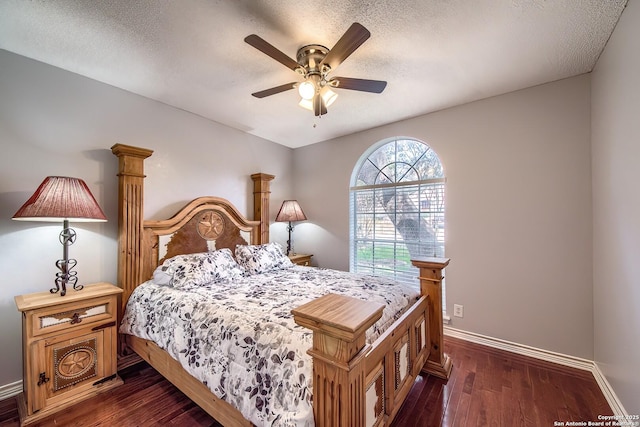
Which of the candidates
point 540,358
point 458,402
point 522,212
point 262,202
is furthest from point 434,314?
point 262,202

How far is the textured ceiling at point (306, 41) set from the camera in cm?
157

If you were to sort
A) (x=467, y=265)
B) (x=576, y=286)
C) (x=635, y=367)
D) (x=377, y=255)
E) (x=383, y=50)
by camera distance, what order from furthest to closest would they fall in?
(x=377, y=255)
(x=467, y=265)
(x=576, y=286)
(x=383, y=50)
(x=635, y=367)

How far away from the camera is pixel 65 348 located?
1855 millimetres

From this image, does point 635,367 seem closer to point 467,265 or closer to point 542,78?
point 467,265

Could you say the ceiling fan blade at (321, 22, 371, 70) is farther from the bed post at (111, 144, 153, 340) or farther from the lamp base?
the lamp base

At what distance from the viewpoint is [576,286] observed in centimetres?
226

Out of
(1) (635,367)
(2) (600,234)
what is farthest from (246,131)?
(1) (635,367)

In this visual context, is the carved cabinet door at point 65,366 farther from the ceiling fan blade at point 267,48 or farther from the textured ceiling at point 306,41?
the ceiling fan blade at point 267,48

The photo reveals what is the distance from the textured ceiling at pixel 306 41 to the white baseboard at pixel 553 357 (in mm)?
2506

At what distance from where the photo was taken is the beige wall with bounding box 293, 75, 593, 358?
2.26 metres

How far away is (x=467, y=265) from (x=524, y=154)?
1.24 m

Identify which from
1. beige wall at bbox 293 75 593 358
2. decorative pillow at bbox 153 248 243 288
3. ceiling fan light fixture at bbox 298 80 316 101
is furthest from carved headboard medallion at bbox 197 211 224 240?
beige wall at bbox 293 75 593 358

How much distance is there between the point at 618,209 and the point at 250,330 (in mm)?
2553

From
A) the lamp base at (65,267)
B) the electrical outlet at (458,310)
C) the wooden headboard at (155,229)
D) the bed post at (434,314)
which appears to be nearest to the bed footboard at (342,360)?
the bed post at (434,314)
